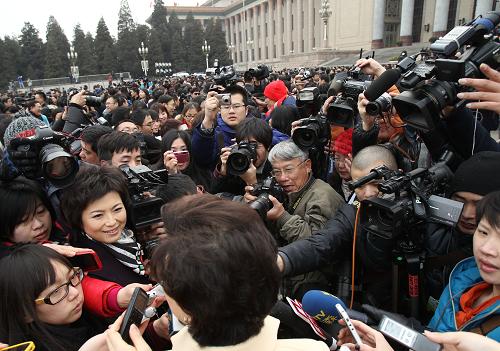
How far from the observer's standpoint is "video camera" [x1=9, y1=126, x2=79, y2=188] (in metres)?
1.79

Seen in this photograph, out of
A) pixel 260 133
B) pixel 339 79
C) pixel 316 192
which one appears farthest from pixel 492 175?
pixel 260 133

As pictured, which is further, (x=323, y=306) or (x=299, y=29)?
(x=299, y=29)

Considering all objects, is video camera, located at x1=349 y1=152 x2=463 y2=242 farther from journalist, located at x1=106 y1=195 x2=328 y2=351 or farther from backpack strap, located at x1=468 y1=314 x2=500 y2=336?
journalist, located at x1=106 y1=195 x2=328 y2=351

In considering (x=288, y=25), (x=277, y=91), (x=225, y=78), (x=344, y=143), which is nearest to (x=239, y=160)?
(x=344, y=143)

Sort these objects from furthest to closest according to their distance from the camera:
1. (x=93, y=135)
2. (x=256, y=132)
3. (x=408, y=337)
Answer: (x=93, y=135) → (x=256, y=132) → (x=408, y=337)

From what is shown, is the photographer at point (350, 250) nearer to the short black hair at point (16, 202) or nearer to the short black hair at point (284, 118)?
the short black hair at point (16, 202)

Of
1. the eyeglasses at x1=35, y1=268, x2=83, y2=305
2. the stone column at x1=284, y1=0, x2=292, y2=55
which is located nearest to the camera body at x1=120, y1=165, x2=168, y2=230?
the eyeglasses at x1=35, y1=268, x2=83, y2=305

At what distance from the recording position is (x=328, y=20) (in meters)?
38.1

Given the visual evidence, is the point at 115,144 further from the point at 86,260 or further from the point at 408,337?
the point at 408,337

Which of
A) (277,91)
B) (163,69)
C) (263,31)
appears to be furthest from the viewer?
(263,31)

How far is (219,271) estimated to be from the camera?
0.89 metres

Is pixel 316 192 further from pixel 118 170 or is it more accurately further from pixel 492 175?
pixel 118 170

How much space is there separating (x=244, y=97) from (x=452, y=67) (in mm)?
2523

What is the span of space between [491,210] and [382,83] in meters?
1.04
